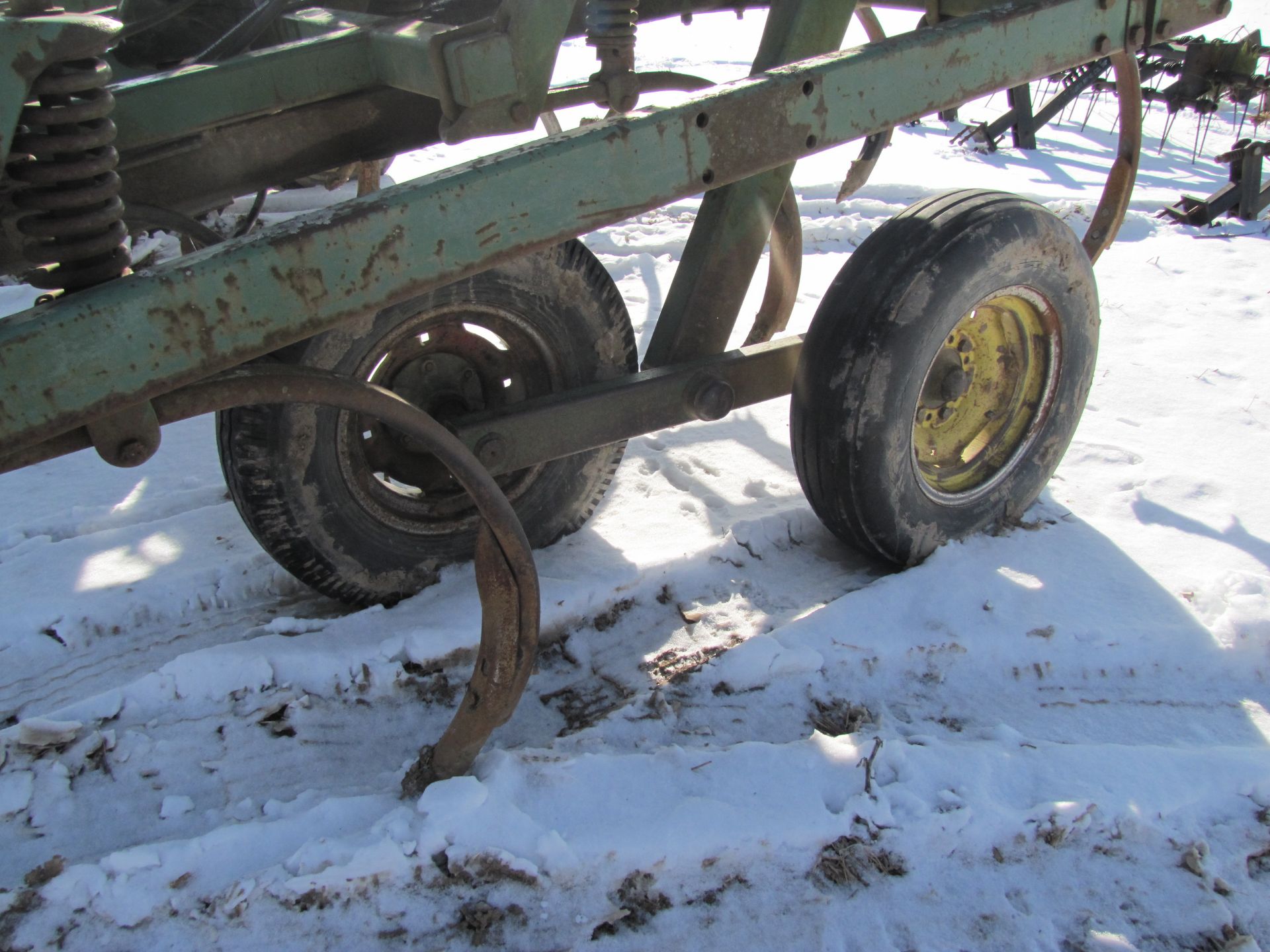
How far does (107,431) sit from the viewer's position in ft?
5.38

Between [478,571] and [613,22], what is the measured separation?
4.32 feet

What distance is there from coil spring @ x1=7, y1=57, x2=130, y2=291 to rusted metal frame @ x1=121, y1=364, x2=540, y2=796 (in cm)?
28

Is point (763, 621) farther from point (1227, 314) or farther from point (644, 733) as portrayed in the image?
point (1227, 314)

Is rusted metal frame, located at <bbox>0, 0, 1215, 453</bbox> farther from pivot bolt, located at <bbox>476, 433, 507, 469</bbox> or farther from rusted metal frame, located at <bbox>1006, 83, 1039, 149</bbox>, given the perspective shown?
rusted metal frame, located at <bbox>1006, 83, 1039, 149</bbox>

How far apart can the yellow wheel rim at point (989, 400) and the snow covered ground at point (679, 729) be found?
231 millimetres

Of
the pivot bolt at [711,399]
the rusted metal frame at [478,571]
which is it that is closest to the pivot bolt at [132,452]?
the rusted metal frame at [478,571]

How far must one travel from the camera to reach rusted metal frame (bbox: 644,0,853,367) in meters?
2.64

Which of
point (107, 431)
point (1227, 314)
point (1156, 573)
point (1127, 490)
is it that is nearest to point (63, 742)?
point (107, 431)

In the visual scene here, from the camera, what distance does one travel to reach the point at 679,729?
7.75ft

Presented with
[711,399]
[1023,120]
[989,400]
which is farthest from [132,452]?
[1023,120]

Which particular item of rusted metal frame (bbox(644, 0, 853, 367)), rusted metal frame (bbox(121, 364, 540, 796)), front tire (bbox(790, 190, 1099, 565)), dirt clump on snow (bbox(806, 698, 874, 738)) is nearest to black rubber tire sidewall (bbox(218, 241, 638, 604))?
rusted metal frame (bbox(644, 0, 853, 367))

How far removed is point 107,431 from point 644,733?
4.11 feet

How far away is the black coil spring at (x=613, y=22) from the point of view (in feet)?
7.93

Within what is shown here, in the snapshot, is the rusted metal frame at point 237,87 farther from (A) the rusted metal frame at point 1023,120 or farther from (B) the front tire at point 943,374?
(A) the rusted metal frame at point 1023,120
